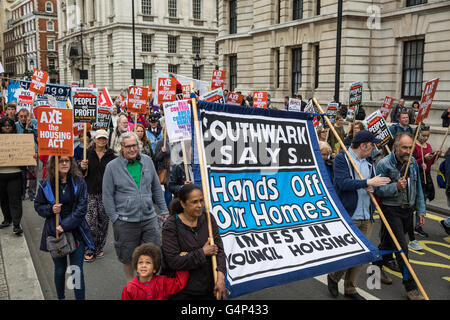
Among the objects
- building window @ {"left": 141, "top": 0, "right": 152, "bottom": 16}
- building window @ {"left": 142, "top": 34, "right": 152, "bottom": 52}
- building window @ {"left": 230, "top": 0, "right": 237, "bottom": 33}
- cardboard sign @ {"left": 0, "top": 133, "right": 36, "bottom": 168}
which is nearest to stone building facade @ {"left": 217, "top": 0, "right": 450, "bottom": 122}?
building window @ {"left": 230, "top": 0, "right": 237, "bottom": 33}

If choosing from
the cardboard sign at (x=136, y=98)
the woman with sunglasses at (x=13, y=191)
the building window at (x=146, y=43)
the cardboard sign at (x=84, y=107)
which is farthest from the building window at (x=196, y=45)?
the woman with sunglasses at (x=13, y=191)

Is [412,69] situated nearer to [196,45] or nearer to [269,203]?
[269,203]

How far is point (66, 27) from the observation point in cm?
7106

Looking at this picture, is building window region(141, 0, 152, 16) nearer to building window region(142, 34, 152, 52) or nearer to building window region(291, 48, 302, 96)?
building window region(142, 34, 152, 52)

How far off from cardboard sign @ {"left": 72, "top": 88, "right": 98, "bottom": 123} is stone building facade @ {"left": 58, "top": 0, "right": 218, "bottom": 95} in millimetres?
45251

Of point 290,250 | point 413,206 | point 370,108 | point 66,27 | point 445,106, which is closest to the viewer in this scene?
point 290,250

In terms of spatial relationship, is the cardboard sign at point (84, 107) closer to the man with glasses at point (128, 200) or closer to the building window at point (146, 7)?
the man with glasses at point (128, 200)

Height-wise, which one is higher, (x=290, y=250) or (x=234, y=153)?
(x=234, y=153)

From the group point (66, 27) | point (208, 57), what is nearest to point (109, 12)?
point (208, 57)

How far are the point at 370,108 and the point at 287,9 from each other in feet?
27.7

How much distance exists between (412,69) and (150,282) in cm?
2023

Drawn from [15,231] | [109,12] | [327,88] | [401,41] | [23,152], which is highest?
[109,12]

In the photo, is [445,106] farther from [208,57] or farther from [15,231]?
[208,57]
